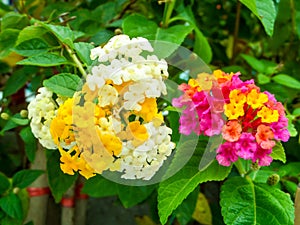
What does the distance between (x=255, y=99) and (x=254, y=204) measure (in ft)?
0.44

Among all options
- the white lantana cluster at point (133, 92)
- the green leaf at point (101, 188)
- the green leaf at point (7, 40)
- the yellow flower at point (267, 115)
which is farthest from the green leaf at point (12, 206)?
the yellow flower at point (267, 115)

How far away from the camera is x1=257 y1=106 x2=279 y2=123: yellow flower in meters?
0.55

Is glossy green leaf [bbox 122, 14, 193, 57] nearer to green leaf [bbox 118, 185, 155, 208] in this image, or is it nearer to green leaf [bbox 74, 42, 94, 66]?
green leaf [bbox 74, 42, 94, 66]

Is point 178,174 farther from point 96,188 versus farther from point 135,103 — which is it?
point 96,188

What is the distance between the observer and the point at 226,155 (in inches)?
22.5

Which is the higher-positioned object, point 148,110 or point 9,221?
point 148,110

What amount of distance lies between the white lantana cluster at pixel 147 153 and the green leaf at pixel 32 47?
0.24 m

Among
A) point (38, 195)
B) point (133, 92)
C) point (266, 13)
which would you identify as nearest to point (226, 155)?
point (133, 92)

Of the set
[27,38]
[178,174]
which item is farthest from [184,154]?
[27,38]

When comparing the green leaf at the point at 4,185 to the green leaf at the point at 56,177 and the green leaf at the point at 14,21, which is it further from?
the green leaf at the point at 14,21

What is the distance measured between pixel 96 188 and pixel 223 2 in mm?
543

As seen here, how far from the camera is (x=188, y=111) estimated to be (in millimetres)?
594

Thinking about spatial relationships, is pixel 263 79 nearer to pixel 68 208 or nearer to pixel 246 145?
pixel 246 145

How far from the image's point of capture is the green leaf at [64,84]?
551mm
